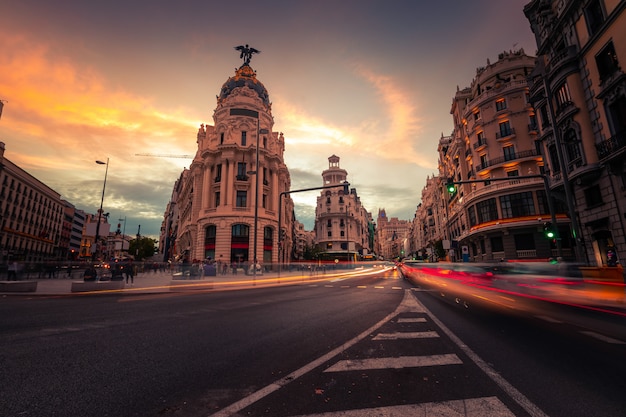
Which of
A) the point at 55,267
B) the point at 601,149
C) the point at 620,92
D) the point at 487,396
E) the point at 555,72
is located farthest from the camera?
the point at 55,267

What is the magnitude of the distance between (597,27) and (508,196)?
18.0 metres

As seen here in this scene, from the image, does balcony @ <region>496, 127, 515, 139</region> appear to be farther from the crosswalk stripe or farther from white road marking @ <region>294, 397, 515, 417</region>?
white road marking @ <region>294, 397, 515, 417</region>

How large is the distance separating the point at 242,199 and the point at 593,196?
37544 millimetres

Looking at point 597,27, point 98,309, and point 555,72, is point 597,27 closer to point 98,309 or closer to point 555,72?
point 555,72

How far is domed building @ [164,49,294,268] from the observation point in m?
40.1

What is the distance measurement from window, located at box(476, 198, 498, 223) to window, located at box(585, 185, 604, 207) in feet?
45.4

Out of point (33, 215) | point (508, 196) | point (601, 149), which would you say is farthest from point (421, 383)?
point (33, 215)

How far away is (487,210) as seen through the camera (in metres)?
35.0

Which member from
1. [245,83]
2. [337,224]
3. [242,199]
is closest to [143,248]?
[337,224]

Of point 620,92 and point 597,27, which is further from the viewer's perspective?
point 597,27

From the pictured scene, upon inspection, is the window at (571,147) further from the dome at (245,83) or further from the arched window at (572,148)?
the dome at (245,83)

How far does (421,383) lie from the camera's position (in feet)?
9.55

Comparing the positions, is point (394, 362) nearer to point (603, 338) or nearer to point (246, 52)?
point (603, 338)

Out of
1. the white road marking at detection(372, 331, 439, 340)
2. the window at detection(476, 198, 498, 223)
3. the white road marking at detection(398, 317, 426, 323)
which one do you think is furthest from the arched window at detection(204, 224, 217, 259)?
the white road marking at detection(372, 331, 439, 340)
